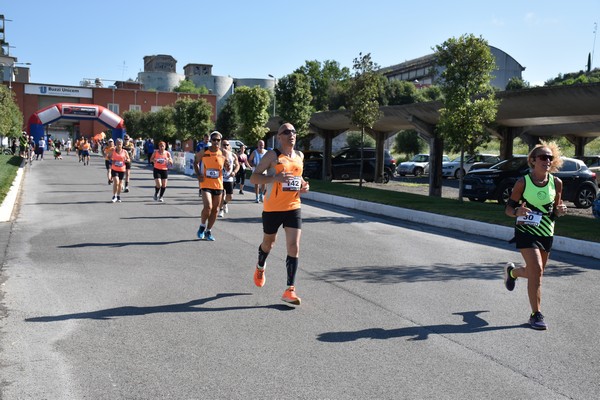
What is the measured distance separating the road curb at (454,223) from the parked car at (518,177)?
4385mm

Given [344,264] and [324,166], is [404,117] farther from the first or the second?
[344,264]

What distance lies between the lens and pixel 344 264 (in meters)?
9.05

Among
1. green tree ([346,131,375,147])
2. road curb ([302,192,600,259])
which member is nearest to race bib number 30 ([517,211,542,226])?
road curb ([302,192,600,259])

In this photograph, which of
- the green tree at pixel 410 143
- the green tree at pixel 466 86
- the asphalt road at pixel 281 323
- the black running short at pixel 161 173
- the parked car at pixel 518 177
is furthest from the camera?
the green tree at pixel 410 143

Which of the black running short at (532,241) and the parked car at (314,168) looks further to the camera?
the parked car at (314,168)

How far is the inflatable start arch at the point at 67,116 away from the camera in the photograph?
50969mm

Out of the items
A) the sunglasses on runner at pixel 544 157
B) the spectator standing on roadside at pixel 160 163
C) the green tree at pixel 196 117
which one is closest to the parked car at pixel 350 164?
the spectator standing on roadside at pixel 160 163

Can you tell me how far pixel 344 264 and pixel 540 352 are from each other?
4093 millimetres

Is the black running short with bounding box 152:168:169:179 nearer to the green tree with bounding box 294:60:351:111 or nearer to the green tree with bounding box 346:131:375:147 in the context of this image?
the green tree with bounding box 346:131:375:147

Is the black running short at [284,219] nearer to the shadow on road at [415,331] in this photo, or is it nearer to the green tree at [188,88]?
the shadow on road at [415,331]

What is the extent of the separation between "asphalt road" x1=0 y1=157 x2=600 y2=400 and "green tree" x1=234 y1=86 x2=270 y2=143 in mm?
27418

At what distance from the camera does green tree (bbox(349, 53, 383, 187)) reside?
80.3 feet

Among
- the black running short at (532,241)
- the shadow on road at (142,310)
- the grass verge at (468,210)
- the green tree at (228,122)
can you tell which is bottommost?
the shadow on road at (142,310)

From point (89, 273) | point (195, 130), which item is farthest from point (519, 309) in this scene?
point (195, 130)
